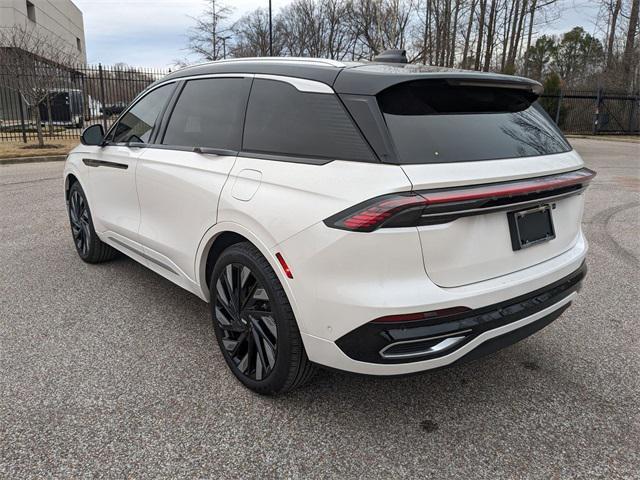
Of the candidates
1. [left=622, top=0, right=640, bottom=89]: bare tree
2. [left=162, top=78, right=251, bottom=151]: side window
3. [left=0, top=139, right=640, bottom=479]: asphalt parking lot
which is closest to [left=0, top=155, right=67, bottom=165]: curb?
[left=0, top=139, right=640, bottom=479]: asphalt parking lot

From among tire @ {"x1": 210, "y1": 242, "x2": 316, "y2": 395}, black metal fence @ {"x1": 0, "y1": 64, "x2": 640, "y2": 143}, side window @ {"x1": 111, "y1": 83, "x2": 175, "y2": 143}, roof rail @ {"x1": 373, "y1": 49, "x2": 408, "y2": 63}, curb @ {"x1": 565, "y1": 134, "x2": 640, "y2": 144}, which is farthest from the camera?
curb @ {"x1": 565, "y1": 134, "x2": 640, "y2": 144}

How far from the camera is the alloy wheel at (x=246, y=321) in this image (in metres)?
2.49

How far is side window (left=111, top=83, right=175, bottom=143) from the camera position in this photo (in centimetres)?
364

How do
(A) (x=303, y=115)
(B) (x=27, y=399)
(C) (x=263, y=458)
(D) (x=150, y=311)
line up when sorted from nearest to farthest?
1. (C) (x=263, y=458)
2. (A) (x=303, y=115)
3. (B) (x=27, y=399)
4. (D) (x=150, y=311)

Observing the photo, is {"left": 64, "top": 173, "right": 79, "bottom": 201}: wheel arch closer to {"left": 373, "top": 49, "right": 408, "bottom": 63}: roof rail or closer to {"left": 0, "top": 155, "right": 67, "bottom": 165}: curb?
{"left": 373, "top": 49, "right": 408, "bottom": 63}: roof rail

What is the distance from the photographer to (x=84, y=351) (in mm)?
3135

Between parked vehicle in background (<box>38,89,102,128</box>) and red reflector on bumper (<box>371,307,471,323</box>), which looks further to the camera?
parked vehicle in background (<box>38,89,102,128</box>)

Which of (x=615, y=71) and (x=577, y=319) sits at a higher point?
(x=615, y=71)

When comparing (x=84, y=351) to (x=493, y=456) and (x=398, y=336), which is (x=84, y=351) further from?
(x=493, y=456)

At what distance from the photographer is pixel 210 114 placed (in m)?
3.11

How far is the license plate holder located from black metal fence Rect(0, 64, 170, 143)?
16.5 metres

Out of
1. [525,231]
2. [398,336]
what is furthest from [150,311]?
[525,231]

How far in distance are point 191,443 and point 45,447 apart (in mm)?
651

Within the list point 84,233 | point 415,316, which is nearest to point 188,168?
point 415,316
